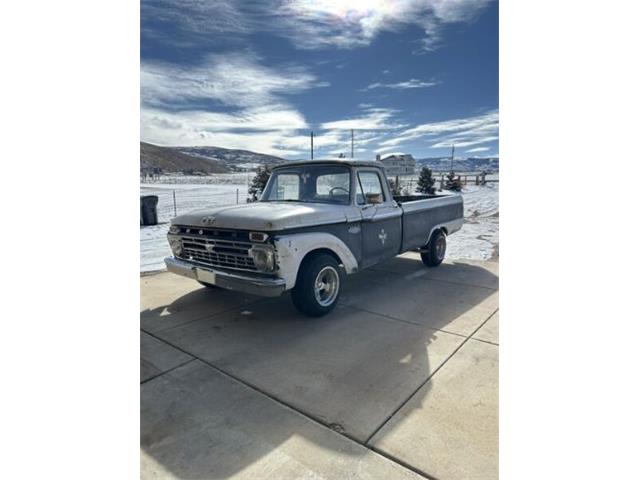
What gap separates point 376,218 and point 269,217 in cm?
166

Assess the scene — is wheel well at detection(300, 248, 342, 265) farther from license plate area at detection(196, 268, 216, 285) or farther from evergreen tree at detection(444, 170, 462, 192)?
evergreen tree at detection(444, 170, 462, 192)

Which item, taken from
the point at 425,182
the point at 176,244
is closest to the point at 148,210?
the point at 176,244

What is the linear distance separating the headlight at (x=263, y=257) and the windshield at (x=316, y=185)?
1237 millimetres

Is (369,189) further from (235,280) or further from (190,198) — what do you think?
(190,198)

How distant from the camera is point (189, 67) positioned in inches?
117

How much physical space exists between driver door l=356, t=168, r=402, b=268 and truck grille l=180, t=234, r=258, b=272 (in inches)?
58.6

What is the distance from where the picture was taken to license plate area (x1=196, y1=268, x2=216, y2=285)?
3662mm

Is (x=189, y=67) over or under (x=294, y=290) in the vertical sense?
over

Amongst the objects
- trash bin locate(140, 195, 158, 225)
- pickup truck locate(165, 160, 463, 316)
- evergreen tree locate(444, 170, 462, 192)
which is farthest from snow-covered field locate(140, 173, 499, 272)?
evergreen tree locate(444, 170, 462, 192)

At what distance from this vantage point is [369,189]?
4.68 meters

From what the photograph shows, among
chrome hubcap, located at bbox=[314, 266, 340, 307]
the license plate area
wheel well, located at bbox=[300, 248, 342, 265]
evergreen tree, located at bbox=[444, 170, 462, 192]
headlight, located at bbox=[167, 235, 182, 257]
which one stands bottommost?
chrome hubcap, located at bbox=[314, 266, 340, 307]
